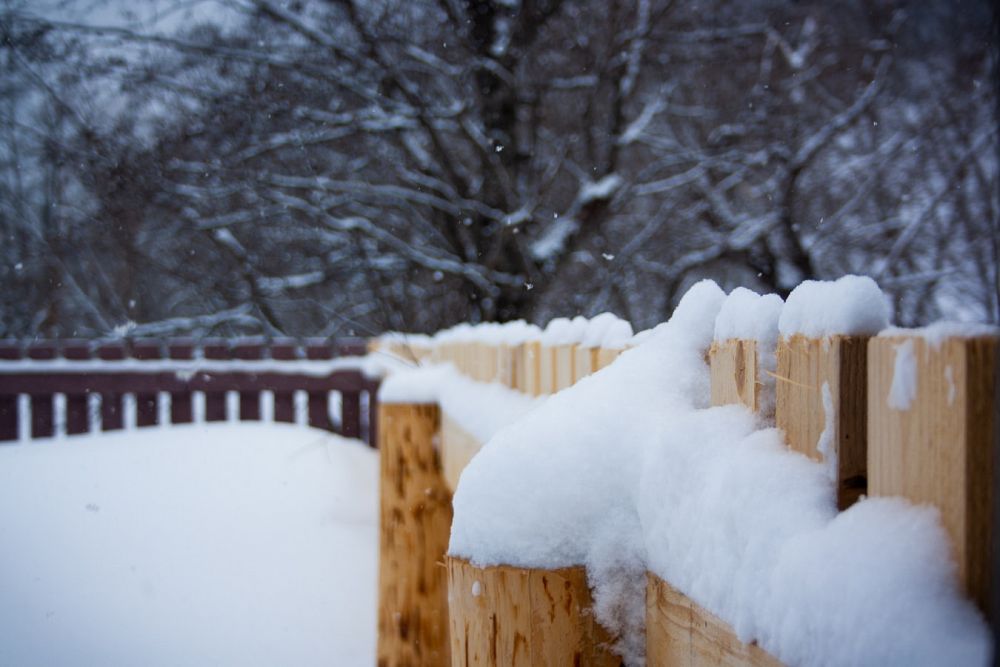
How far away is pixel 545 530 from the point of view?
3.34 ft

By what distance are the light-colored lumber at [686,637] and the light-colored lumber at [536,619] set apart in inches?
3.3

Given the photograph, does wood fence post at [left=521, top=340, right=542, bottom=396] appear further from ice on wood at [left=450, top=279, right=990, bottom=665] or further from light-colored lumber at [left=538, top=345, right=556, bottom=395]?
ice on wood at [left=450, top=279, right=990, bottom=665]

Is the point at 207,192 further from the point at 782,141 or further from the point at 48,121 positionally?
the point at 782,141

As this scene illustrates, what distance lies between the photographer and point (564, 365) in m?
1.60

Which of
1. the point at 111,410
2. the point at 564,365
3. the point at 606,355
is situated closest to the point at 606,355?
the point at 606,355

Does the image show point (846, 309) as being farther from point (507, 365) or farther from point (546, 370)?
point (507, 365)

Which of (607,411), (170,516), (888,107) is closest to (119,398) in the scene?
(170,516)

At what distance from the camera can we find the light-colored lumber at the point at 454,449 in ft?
6.92

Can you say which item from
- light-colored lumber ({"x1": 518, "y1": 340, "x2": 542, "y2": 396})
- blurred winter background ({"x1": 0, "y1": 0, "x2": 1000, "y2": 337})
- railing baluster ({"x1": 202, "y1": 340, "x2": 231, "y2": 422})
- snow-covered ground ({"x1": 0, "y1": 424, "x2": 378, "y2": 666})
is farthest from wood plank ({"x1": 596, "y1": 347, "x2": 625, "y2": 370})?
railing baluster ({"x1": 202, "y1": 340, "x2": 231, "y2": 422})

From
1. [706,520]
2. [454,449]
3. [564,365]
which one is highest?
[564,365]

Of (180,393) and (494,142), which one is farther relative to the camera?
(180,393)

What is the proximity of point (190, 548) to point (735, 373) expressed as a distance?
4.37 metres

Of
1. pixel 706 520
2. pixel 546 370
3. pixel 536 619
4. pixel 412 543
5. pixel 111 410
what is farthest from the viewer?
pixel 111 410

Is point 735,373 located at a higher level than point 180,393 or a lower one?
higher
